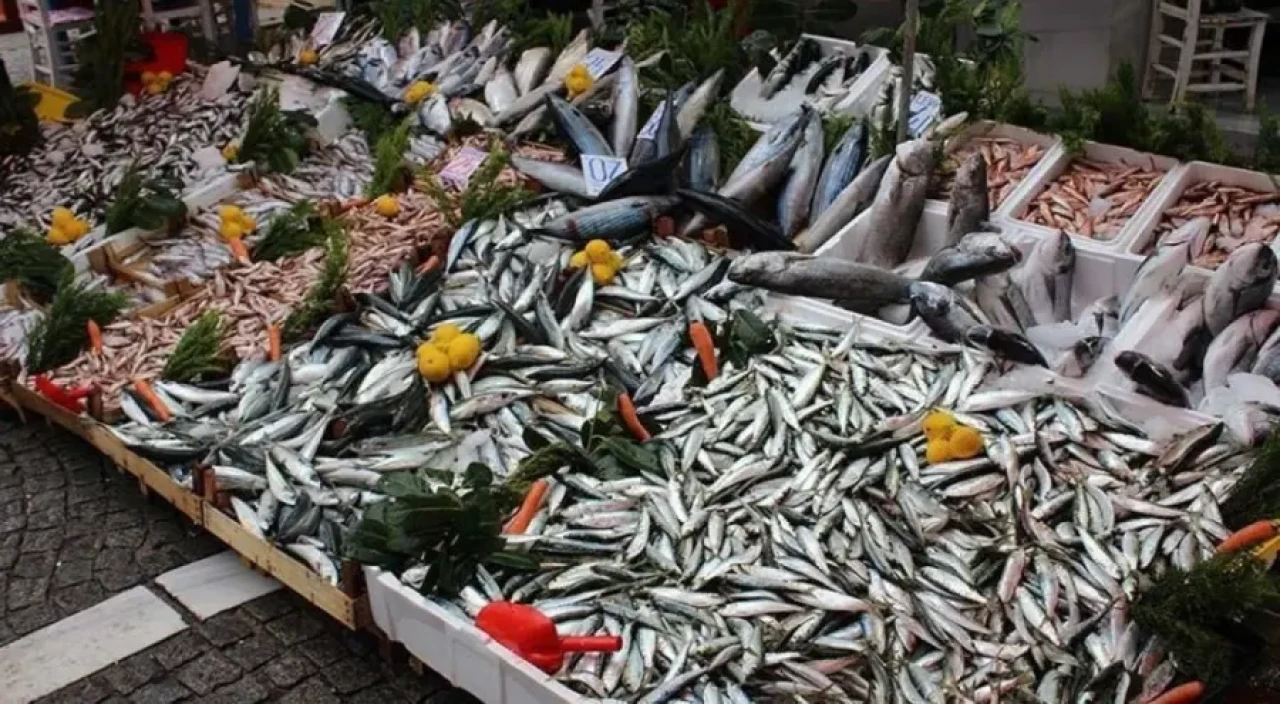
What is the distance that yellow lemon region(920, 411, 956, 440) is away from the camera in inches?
142

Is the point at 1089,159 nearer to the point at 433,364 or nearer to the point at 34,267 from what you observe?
the point at 433,364

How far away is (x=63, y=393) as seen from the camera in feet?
15.9

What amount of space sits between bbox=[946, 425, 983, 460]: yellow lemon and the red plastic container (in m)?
6.37

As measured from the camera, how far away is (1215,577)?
2.78 metres

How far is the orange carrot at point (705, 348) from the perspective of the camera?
4.27 meters

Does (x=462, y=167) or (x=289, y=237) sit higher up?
(x=462, y=167)

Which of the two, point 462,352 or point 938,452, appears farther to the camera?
point 462,352

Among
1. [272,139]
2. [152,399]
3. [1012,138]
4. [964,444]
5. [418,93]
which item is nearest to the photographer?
[964,444]

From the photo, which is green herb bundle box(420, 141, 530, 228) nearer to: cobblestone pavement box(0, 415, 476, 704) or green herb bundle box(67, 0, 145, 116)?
cobblestone pavement box(0, 415, 476, 704)

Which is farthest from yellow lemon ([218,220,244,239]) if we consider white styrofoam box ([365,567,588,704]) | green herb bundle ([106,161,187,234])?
white styrofoam box ([365,567,588,704])

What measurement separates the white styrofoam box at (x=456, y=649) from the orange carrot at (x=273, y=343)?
162 centimetres

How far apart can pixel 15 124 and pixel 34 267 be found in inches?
89.4

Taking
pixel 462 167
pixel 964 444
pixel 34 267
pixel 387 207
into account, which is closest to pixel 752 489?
pixel 964 444

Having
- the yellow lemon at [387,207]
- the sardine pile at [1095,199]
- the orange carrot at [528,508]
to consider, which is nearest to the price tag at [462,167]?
the yellow lemon at [387,207]
